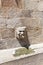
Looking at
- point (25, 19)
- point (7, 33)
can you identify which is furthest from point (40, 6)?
point (7, 33)

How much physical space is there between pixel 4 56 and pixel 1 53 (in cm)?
6

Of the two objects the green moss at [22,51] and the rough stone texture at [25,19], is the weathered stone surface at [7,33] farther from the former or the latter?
the green moss at [22,51]

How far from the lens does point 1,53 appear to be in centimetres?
186

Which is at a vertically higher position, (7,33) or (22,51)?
(7,33)

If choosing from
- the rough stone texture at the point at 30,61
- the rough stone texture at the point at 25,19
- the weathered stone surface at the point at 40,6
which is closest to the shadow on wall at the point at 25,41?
the rough stone texture at the point at 25,19

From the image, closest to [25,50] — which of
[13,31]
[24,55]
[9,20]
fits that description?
[24,55]

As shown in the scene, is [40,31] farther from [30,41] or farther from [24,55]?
[24,55]

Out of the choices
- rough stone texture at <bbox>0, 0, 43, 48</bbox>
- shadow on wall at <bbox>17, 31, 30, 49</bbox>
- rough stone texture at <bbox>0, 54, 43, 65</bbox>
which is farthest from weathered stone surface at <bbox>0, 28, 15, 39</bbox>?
rough stone texture at <bbox>0, 54, 43, 65</bbox>

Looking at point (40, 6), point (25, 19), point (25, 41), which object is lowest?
point (25, 41)

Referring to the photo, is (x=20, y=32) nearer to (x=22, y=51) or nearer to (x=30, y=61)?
(x=22, y=51)

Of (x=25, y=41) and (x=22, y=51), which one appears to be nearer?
(x=22, y=51)

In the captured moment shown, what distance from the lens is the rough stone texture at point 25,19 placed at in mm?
1907

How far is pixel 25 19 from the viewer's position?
2016 millimetres

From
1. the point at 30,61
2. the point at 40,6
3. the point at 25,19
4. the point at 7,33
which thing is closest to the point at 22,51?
the point at 30,61
